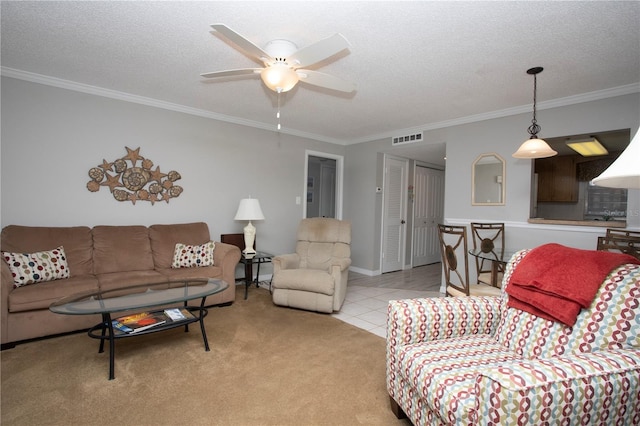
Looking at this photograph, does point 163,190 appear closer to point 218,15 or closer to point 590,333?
point 218,15

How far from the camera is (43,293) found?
2574 millimetres

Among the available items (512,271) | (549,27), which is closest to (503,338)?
(512,271)

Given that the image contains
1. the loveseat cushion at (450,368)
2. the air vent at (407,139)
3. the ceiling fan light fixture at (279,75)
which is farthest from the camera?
the air vent at (407,139)

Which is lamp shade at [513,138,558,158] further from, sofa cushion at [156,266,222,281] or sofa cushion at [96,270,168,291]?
sofa cushion at [96,270,168,291]

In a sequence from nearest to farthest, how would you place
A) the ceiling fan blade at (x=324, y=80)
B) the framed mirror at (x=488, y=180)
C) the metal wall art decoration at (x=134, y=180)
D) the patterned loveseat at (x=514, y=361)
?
the patterned loveseat at (x=514, y=361) → the ceiling fan blade at (x=324, y=80) → the metal wall art decoration at (x=134, y=180) → the framed mirror at (x=488, y=180)

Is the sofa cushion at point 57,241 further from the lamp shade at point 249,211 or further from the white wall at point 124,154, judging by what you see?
the lamp shade at point 249,211

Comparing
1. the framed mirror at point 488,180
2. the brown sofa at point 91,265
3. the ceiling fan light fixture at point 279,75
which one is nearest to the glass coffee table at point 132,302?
the brown sofa at point 91,265

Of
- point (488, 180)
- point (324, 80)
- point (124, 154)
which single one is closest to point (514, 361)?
point (324, 80)

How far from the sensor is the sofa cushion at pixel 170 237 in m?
3.60

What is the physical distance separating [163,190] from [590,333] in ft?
13.6

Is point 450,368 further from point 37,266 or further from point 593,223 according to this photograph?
point 37,266

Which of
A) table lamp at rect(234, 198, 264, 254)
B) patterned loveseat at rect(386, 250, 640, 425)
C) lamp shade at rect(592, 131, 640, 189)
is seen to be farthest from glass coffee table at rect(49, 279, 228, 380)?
lamp shade at rect(592, 131, 640, 189)

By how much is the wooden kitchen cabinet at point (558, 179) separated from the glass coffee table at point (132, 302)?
603cm

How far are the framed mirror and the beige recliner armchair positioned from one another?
178 centimetres
